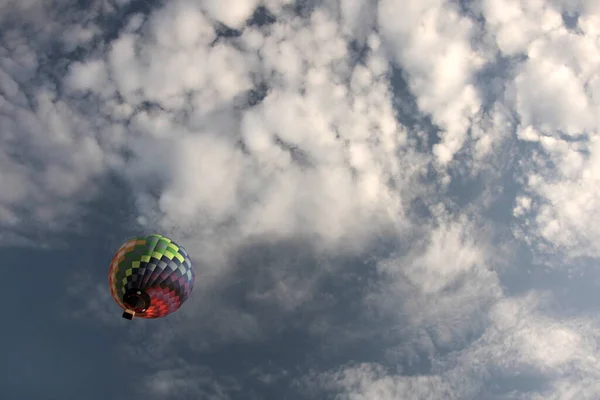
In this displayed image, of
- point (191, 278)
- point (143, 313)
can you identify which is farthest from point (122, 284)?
point (191, 278)

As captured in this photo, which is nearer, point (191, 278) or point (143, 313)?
point (143, 313)

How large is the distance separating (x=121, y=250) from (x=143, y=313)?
6816 millimetres

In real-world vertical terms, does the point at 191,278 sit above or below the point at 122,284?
above

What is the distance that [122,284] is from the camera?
43844 millimetres

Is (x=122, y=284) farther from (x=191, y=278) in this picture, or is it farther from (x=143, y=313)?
(x=191, y=278)

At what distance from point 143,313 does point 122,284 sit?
3.38 meters

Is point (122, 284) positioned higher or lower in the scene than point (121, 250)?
lower

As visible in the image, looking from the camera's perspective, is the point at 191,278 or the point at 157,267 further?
the point at 191,278

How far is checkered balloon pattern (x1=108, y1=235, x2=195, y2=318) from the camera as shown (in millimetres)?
43750

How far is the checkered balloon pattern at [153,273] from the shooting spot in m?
43.8

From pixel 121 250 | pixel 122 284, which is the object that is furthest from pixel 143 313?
pixel 121 250

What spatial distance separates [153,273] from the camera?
44188 millimetres

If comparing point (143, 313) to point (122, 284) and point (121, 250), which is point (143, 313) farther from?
point (121, 250)

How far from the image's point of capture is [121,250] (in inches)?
1829
